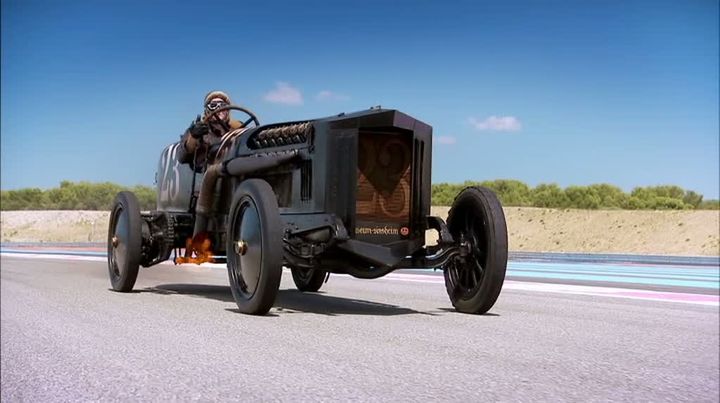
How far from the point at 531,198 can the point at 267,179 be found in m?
57.0

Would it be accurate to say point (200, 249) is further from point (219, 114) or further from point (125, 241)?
point (219, 114)

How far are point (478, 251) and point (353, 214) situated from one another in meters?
1.35

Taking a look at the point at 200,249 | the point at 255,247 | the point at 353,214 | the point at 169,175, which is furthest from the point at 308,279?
the point at 353,214

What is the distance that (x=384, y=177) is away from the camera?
7305 millimetres

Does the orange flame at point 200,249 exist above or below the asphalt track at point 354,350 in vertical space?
above

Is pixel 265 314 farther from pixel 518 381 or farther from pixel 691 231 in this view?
pixel 691 231

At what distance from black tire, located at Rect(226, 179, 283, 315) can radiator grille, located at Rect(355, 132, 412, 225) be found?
875mm

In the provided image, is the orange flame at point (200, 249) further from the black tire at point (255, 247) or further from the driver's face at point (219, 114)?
the black tire at point (255, 247)

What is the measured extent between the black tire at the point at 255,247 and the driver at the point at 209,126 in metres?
2.05

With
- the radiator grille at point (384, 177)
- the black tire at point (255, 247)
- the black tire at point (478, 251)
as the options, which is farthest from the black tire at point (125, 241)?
the black tire at point (478, 251)

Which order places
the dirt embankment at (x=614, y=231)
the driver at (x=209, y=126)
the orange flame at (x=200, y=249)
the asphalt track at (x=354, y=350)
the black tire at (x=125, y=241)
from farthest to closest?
the dirt embankment at (x=614, y=231) → the black tire at (x=125, y=241) → the driver at (x=209, y=126) → the orange flame at (x=200, y=249) → the asphalt track at (x=354, y=350)

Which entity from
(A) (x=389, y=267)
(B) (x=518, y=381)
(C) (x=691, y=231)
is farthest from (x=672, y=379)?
(C) (x=691, y=231)

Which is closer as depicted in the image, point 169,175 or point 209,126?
point 209,126

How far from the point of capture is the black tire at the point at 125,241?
9477 mm
